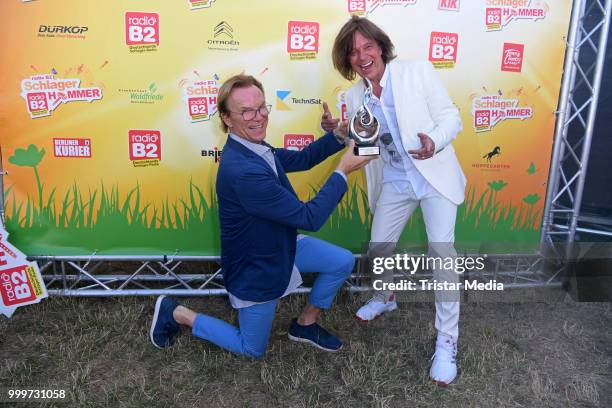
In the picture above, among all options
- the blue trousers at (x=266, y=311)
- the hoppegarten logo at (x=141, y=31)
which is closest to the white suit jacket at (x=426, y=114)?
the blue trousers at (x=266, y=311)

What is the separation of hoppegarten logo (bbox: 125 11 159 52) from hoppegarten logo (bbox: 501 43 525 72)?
2363mm

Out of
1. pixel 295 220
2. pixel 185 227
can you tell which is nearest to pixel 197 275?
pixel 185 227

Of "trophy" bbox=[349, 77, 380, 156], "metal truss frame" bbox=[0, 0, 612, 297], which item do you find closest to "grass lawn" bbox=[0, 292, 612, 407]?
"metal truss frame" bbox=[0, 0, 612, 297]

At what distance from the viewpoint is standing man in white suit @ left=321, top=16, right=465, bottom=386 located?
2459 mm

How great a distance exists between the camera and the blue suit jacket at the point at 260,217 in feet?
7.27

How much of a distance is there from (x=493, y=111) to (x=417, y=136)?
4.07 ft

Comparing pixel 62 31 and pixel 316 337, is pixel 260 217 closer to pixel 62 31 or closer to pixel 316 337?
pixel 316 337

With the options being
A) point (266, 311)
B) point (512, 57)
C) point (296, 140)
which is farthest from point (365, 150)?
point (512, 57)

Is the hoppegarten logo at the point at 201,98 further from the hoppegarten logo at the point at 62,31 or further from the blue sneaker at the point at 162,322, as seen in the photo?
the blue sneaker at the point at 162,322

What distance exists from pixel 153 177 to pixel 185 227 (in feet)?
1.38

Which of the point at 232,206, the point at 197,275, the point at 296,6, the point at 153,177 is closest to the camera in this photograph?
the point at 232,206

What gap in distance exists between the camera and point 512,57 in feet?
10.7

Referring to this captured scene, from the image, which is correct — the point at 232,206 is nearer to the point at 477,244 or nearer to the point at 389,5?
the point at 389,5

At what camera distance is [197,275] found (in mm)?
3527
